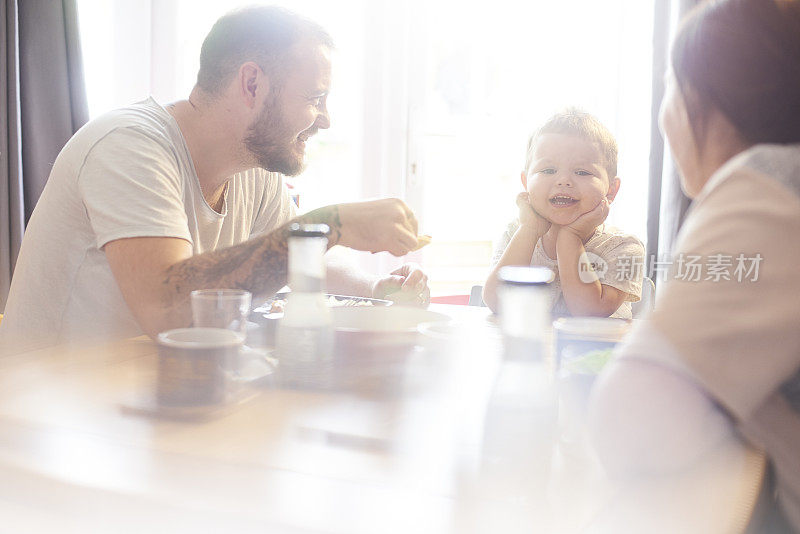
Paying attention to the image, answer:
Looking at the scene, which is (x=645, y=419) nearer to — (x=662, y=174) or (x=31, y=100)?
(x=662, y=174)

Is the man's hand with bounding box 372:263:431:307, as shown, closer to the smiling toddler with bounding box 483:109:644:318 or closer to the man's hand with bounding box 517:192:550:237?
the smiling toddler with bounding box 483:109:644:318

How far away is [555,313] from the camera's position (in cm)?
183

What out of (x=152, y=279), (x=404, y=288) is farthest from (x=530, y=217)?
(x=152, y=279)

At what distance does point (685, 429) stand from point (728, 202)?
213 millimetres

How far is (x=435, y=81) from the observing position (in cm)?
307

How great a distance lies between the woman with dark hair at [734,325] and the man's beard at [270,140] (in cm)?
114

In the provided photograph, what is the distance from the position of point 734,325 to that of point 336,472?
0.38 metres

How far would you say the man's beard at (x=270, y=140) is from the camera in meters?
1.64

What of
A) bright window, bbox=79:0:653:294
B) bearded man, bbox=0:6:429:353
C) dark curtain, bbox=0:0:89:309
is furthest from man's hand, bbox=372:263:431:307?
dark curtain, bbox=0:0:89:309

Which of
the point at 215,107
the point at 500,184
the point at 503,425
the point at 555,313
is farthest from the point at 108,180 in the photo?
the point at 500,184

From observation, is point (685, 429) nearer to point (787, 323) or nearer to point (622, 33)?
point (787, 323)

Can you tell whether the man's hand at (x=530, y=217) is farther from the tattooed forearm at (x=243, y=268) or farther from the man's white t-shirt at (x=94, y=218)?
the man's white t-shirt at (x=94, y=218)

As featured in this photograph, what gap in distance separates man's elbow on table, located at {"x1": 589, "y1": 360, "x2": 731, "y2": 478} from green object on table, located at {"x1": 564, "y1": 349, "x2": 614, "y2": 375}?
0.13m

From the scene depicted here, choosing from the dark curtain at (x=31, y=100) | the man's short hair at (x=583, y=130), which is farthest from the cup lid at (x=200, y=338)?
the dark curtain at (x=31, y=100)
